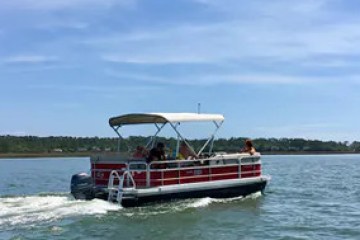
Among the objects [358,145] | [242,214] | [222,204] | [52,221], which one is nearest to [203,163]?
[222,204]

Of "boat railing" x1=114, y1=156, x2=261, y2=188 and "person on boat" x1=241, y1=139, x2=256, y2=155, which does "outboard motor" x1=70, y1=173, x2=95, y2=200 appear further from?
"person on boat" x1=241, y1=139, x2=256, y2=155

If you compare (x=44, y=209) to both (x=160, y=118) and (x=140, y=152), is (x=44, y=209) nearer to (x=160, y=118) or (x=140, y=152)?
(x=140, y=152)

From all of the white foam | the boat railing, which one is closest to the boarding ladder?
→ the boat railing

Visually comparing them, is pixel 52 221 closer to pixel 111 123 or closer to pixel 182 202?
pixel 182 202

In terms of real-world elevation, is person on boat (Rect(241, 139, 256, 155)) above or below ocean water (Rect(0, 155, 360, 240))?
above

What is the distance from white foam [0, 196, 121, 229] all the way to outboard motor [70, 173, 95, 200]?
0.30 metres

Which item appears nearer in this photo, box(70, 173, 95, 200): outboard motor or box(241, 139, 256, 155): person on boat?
box(70, 173, 95, 200): outboard motor

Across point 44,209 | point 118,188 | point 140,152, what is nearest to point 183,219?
point 118,188

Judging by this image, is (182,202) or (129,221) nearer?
(129,221)

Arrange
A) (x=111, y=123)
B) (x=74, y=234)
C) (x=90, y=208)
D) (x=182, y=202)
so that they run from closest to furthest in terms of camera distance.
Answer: (x=74, y=234) → (x=90, y=208) → (x=182, y=202) → (x=111, y=123)

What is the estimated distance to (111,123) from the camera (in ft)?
70.8

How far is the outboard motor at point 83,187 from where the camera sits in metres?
19.1

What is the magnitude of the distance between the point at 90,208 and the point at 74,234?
3.11 metres

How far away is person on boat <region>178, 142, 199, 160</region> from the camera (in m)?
20.8
